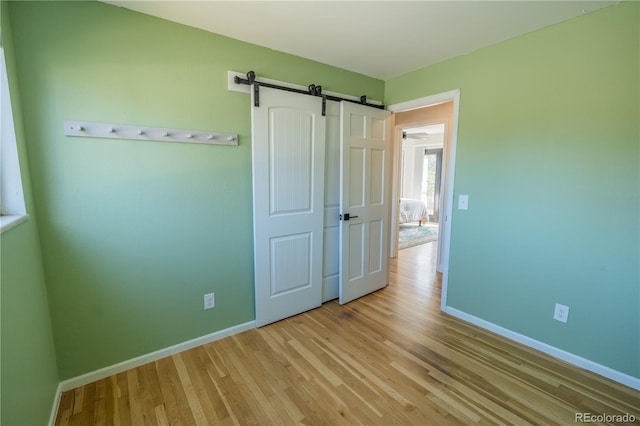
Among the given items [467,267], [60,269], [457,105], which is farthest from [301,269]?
[457,105]

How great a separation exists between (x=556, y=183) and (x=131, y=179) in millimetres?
2948

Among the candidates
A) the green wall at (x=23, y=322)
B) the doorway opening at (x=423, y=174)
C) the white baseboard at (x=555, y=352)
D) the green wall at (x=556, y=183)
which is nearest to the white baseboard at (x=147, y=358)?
the green wall at (x=23, y=322)

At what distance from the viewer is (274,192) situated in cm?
237

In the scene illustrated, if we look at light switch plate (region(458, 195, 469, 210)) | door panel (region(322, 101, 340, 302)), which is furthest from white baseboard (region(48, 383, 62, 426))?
light switch plate (region(458, 195, 469, 210))

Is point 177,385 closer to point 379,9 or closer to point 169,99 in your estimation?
point 169,99

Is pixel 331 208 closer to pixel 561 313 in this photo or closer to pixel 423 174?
pixel 561 313

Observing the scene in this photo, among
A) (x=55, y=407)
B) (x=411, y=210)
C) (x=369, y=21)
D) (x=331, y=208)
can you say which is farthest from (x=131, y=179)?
(x=411, y=210)

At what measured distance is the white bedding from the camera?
23.2ft

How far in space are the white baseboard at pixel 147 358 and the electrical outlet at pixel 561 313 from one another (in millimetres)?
2385

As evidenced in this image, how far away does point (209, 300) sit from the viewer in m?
2.21

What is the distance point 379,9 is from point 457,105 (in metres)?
1.19

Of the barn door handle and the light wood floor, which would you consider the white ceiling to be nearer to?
the barn door handle

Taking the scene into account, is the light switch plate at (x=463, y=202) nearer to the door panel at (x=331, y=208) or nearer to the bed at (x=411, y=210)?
the door panel at (x=331, y=208)

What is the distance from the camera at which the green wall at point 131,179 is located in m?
1.58
